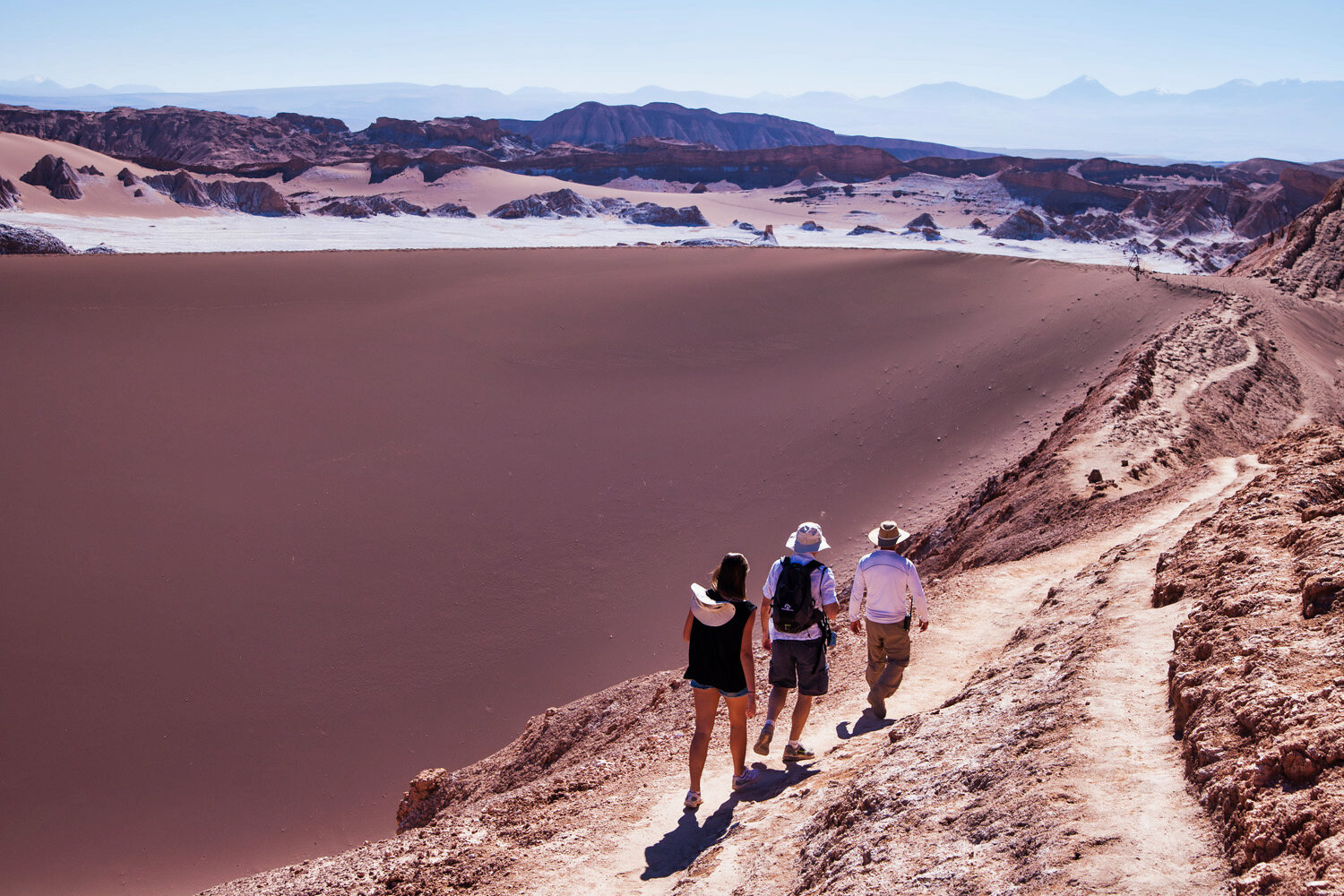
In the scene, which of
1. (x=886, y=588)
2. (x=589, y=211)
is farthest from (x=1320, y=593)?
(x=589, y=211)

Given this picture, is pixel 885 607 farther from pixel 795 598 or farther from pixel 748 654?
pixel 748 654

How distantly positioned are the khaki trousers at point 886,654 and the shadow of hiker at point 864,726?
12 centimetres

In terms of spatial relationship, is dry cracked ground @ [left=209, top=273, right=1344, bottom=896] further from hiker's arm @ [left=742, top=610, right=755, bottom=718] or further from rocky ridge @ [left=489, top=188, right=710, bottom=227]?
rocky ridge @ [left=489, top=188, right=710, bottom=227]

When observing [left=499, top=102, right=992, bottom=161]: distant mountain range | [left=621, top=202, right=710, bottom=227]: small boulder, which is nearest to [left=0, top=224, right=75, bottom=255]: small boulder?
[left=621, top=202, right=710, bottom=227]: small boulder

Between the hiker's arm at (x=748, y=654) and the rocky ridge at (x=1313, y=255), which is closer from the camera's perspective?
the hiker's arm at (x=748, y=654)

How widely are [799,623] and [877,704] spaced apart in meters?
0.96

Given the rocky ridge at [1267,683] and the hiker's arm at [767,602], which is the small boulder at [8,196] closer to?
the hiker's arm at [767,602]

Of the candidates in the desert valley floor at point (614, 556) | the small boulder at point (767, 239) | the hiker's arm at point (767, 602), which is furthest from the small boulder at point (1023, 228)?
the hiker's arm at point (767, 602)

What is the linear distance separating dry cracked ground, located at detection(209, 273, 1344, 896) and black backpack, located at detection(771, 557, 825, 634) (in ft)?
2.11

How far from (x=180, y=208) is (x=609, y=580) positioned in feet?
134

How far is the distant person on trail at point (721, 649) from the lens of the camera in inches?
149

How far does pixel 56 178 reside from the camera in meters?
39.9

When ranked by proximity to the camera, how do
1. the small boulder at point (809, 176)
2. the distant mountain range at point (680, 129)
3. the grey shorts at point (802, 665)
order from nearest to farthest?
the grey shorts at point (802, 665) → the small boulder at point (809, 176) → the distant mountain range at point (680, 129)

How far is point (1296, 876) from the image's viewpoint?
2096mm
